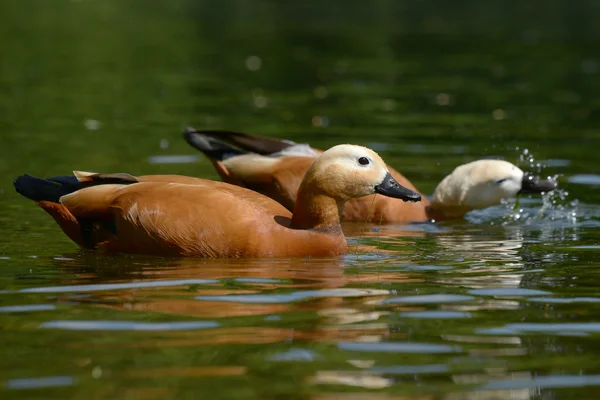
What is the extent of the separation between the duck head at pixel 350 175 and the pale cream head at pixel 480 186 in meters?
2.62

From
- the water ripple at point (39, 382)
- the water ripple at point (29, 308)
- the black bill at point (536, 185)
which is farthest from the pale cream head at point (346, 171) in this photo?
the water ripple at point (39, 382)

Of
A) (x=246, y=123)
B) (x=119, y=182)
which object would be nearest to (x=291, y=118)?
(x=246, y=123)

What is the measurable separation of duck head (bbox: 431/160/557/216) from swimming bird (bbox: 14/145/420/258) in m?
2.61

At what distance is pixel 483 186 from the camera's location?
36.7 feet

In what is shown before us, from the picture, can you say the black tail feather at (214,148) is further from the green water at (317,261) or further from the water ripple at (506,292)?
the water ripple at (506,292)

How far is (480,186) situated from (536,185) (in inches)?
20.4

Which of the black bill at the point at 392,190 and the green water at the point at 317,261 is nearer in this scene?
the green water at the point at 317,261

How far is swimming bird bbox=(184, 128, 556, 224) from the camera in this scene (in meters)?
10.9

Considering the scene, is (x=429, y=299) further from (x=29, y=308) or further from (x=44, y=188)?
(x=44, y=188)

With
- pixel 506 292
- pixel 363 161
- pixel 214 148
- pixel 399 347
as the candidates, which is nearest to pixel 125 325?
pixel 399 347

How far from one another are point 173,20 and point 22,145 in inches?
712

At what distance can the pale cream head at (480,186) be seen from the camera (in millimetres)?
11141

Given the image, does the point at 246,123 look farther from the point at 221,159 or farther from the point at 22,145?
the point at 221,159

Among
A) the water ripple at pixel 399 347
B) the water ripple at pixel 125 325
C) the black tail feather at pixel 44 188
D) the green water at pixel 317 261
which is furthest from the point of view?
the black tail feather at pixel 44 188
